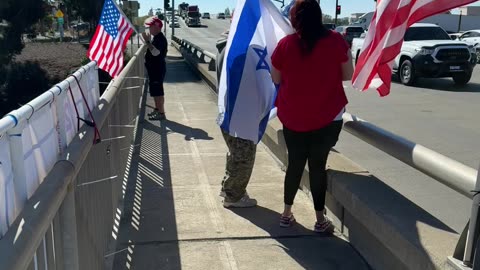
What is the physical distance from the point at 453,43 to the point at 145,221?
45.8 ft

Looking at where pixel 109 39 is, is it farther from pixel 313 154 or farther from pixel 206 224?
pixel 313 154

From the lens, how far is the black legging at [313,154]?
4.09 metres

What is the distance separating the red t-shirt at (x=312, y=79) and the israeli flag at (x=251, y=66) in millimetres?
363

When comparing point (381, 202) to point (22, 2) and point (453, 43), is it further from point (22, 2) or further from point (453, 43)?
point (22, 2)

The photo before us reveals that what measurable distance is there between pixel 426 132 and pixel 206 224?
225 inches

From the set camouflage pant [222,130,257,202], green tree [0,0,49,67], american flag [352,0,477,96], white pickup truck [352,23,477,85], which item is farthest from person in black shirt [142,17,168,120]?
green tree [0,0,49,67]

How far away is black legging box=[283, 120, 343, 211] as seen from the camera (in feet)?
13.4

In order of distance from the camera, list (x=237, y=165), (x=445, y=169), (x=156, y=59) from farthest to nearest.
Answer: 1. (x=156, y=59)
2. (x=237, y=165)
3. (x=445, y=169)

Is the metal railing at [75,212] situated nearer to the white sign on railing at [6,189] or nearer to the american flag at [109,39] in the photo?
the white sign on railing at [6,189]

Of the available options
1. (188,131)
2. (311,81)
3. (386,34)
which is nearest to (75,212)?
(386,34)

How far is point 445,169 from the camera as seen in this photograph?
3219 millimetres

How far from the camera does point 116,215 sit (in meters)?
4.77

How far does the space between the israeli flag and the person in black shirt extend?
180 inches

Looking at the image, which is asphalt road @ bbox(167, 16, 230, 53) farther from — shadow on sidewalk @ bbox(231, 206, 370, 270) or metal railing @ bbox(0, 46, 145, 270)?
metal railing @ bbox(0, 46, 145, 270)
